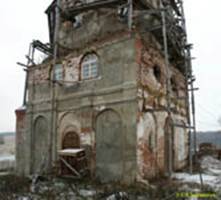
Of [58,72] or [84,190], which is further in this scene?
[58,72]

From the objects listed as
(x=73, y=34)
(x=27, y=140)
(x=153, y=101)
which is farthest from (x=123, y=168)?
(x=73, y=34)

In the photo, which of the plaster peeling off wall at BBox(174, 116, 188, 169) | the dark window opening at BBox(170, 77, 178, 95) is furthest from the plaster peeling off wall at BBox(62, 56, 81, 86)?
the plaster peeling off wall at BBox(174, 116, 188, 169)

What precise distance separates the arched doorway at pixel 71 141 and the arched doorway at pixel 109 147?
51.7 inches

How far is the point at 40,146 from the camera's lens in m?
15.1

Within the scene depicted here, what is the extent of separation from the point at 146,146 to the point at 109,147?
1651 mm

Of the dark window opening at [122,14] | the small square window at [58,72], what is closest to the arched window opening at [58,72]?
the small square window at [58,72]

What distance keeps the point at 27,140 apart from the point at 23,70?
4345mm

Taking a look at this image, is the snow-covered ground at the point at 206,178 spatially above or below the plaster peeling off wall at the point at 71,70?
below

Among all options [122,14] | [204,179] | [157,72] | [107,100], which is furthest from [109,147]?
[122,14]

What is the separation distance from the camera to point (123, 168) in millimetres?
11508

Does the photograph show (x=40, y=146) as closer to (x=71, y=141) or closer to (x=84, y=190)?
(x=71, y=141)

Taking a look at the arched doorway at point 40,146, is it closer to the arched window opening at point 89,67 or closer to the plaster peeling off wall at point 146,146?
the arched window opening at point 89,67

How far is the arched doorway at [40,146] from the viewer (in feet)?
48.0

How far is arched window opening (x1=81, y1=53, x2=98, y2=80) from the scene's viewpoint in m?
13.3
